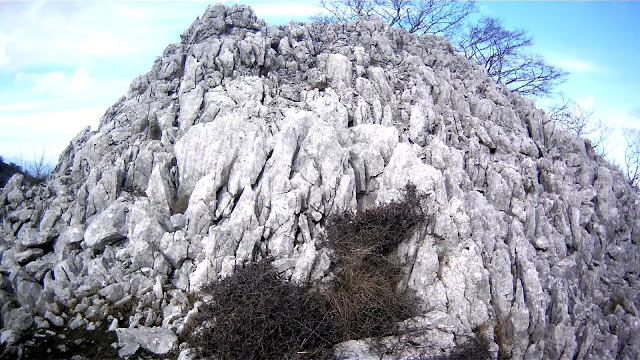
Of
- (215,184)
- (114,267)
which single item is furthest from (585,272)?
(114,267)

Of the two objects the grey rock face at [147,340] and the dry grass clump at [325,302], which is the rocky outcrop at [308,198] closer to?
the grey rock face at [147,340]

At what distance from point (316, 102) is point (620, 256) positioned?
11039 millimetres

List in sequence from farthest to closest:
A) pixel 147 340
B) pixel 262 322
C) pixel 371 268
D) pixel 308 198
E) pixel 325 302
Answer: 1. pixel 308 198
2. pixel 371 268
3. pixel 325 302
4. pixel 147 340
5. pixel 262 322

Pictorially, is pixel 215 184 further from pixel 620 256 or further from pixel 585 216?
pixel 620 256

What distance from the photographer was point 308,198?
1223cm

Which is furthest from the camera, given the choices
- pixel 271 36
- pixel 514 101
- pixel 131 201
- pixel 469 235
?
pixel 514 101

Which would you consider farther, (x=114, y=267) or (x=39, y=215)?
(x=39, y=215)

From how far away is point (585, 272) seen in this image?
1372 centimetres

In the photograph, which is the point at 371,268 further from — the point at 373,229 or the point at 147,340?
the point at 147,340

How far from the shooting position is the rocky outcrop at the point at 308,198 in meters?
11.1

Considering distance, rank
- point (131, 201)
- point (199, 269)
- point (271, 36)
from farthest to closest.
→ 1. point (271, 36)
2. point (131, 201)
3. point (199, 269)

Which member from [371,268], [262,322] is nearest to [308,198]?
[371,268]

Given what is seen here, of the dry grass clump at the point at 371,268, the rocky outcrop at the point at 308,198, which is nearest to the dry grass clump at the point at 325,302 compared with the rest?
the dry grass clump at the point at 371,268

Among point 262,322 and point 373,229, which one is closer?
point 262,322
